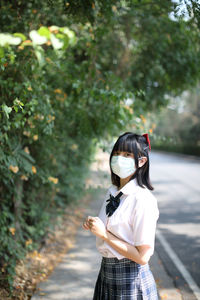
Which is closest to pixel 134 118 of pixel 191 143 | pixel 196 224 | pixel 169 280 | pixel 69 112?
pixel 69 112

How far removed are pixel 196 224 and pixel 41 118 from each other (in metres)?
5.02

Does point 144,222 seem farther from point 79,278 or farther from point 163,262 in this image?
point 163,262

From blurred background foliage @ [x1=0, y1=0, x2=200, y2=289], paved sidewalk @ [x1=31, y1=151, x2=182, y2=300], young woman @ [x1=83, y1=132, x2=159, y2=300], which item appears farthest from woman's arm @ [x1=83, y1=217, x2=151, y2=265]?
paved sidewalk @ [x1=31, y1=151, x2=182, y2=300]

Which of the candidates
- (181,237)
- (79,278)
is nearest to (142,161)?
(79,278)

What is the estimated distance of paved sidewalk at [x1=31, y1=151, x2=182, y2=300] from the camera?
12.1ft

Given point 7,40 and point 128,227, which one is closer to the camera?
point 7,40

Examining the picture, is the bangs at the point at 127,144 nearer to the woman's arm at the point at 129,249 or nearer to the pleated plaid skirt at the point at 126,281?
the woman's arm at the point at 129,249

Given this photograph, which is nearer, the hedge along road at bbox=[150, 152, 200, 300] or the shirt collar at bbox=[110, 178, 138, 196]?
the shirt collar at bbox=[110, 178, 138, 196]

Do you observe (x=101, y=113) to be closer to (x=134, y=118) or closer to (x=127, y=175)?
(x=134, y=118)

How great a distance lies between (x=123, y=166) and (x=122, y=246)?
501mm

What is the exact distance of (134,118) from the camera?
4.42 meters

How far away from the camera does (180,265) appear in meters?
→ 4.73

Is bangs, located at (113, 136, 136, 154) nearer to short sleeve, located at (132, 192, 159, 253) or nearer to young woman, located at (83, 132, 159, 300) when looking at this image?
young woman, located at (83, 132, 159, 300)

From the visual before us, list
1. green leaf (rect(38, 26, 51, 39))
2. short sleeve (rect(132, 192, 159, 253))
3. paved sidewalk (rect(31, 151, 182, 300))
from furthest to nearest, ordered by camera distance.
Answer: paved sidewalk (rect(31, 151, 182, 300)) < short sleeve (rect(132, 192, 159, 253)) < green leaf (rect(38, 26, 51, 39))
